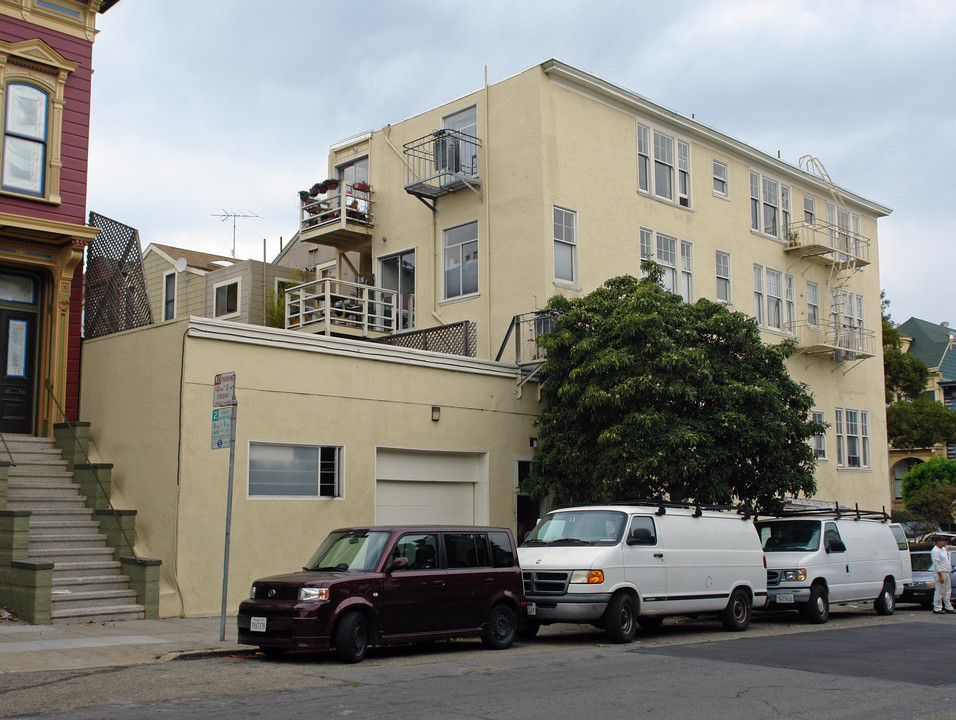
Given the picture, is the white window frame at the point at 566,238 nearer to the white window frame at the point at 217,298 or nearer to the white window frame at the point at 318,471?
the white window frame at the point at 318,471

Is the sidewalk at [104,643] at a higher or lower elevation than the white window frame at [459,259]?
lower

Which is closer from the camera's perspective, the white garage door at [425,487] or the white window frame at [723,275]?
the white garage door at [425,487]

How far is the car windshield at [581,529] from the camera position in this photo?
14.2 meters

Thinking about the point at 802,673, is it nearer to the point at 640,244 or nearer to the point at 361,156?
the point at 640,244

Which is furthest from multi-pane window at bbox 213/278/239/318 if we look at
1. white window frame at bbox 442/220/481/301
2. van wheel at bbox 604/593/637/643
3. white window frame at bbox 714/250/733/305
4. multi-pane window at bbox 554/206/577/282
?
van wheel at bbox 604/593/637/643

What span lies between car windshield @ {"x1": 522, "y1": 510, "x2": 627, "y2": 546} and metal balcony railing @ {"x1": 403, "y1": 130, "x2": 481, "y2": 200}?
1055cm

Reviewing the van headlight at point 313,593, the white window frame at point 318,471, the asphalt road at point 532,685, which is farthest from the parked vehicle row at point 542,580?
the white window frame at point 318,471

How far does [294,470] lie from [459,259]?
Answer: 8713 mm

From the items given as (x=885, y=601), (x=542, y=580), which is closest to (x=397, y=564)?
(x=542, y=580)

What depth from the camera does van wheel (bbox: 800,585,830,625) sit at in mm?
17406

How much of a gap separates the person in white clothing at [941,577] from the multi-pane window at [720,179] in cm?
1159

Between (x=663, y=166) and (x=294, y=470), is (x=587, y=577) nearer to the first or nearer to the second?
(x=294, y=470)

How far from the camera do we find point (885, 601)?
773 inches

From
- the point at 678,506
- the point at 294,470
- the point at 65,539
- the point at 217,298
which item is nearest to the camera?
the point at 65,539
